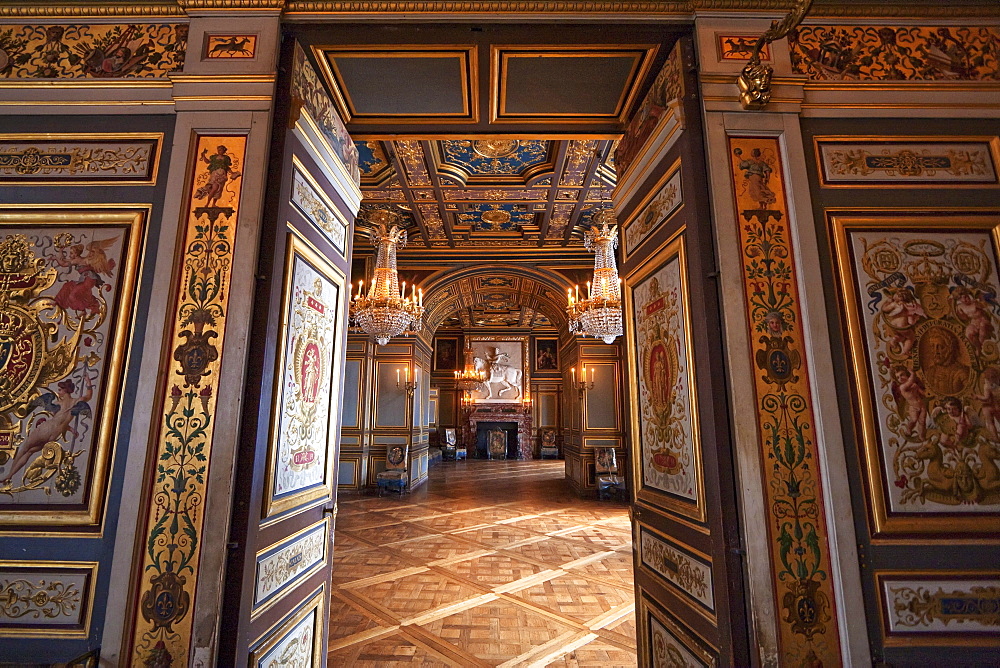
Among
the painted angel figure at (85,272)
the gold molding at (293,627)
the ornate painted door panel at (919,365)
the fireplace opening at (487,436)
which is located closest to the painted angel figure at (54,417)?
the painted angel figure at (85,272)

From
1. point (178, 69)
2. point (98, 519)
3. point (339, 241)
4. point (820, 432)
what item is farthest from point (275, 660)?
point (178, 69)

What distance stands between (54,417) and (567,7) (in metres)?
2.79

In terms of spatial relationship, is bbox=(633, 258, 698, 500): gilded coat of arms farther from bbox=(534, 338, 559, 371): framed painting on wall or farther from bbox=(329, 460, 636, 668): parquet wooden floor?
bbox=(534, 338, 559, 371): framed painting on wall

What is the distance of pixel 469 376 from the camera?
1691cm

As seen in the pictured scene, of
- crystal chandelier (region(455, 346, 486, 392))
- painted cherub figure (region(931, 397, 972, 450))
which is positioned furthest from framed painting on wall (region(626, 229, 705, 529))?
crystal chandelier (region(455, 346, 486, 392))

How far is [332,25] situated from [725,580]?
287 cm

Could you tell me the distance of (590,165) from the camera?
17.5 ft

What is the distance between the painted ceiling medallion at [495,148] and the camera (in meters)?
5.06

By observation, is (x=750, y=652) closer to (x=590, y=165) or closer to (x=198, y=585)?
(x=198, y=585)

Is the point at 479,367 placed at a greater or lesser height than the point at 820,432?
greater

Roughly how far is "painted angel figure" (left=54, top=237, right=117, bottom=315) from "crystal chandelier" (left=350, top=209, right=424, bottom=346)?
4277mm

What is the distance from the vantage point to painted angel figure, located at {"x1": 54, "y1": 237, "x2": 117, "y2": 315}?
1980 millimetres

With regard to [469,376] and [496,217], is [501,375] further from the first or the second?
[496,217]

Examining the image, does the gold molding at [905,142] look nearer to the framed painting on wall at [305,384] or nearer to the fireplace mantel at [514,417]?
the framed painting on wall at [305,384]
